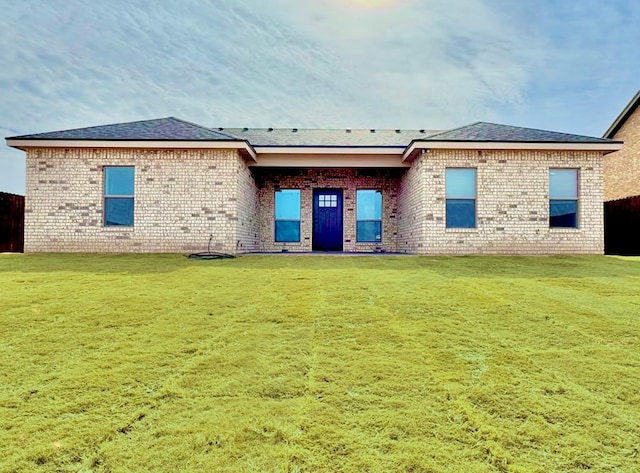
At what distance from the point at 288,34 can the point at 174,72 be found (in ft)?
17.7

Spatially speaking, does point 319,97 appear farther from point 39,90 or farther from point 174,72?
point 39,90

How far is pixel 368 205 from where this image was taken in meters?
13.5

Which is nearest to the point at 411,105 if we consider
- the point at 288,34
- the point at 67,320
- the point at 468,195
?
the point at 288,34

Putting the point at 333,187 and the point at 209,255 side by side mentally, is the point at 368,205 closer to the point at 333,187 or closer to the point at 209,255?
the point at 333,187

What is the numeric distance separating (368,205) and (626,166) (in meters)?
11.5

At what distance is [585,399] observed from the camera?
232cm

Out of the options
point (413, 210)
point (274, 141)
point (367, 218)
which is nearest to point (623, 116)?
point (413, 210)

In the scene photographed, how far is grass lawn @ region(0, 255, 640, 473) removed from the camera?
5.79 feet

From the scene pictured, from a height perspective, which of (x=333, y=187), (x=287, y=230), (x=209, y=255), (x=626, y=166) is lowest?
(x=209, y=255)

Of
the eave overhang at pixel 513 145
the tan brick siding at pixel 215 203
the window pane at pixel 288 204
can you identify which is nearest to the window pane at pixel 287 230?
the window pane at pixel 288 204

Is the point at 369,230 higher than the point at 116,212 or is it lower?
lower

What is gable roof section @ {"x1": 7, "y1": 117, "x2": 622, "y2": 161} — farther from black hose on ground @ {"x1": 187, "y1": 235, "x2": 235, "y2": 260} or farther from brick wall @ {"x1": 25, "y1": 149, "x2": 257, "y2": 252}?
black hose on ground @ {"x1": 187, "y1": 235, "x2": 235, "y2": 260}

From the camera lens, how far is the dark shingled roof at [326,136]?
41.4 ft

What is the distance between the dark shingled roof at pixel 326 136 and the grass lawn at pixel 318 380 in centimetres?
818
